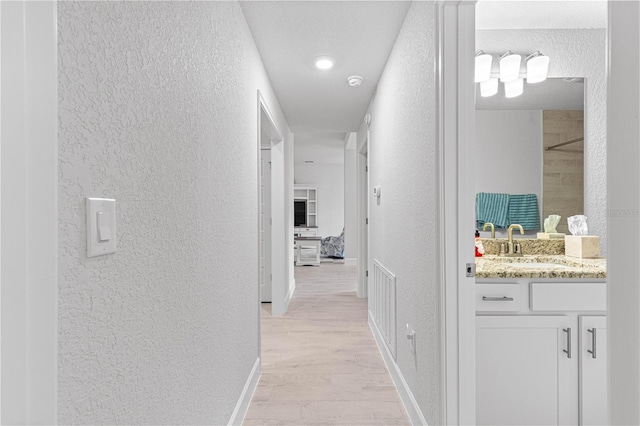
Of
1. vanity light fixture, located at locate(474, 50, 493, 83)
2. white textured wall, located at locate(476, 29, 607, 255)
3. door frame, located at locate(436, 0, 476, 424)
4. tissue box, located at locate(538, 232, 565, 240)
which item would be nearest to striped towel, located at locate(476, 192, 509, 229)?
tissue box, located at locate(538, 232, 565, 240)

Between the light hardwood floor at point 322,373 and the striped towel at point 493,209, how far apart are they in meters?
1.25

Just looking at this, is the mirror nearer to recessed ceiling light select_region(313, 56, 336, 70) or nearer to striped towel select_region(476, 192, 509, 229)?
striped towel select_region(476, 192, 509, 229)

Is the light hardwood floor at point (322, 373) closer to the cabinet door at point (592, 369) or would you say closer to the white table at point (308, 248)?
the cabinet door at point (592, 369)

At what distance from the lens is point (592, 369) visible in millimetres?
1833

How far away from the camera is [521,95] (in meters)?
2.64

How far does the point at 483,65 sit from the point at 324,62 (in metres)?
1.08

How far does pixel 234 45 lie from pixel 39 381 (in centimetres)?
180

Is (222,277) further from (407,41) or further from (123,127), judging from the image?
(407,41)

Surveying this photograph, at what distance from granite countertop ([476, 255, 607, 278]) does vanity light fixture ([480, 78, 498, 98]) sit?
42.5 inches

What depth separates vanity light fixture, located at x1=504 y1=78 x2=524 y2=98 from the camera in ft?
8.54

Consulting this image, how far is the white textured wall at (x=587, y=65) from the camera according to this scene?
2541 millimetres

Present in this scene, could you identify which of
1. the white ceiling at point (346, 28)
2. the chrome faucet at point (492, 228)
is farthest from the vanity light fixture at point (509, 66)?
the chrome faucet at point (492, 228)

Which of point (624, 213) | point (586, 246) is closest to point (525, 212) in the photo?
point (586, 246)

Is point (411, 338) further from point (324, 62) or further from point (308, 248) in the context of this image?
point (308, 248)
